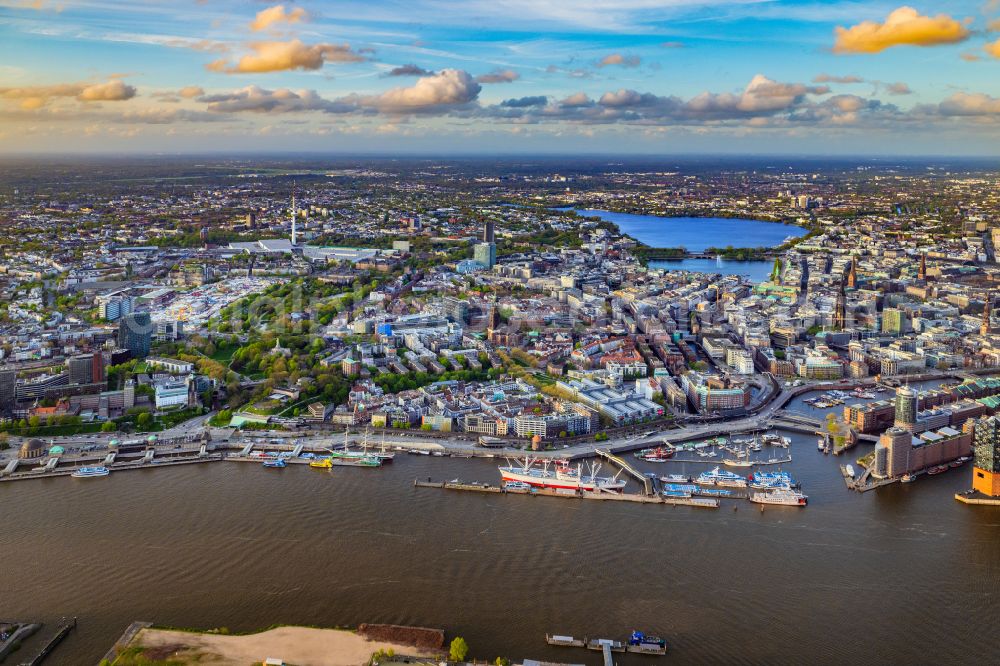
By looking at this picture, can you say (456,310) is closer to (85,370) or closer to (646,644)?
(85,370)

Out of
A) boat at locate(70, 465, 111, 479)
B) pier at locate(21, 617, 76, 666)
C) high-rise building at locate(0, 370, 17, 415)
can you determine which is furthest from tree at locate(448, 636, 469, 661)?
high-rise building at locate(0, 370, 17, 415)

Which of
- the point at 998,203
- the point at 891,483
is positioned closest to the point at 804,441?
the point at 891,483

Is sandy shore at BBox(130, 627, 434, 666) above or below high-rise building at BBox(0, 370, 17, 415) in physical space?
below

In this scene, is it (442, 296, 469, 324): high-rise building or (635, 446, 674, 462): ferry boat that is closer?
(635, 446, 674, 462): ferry boat

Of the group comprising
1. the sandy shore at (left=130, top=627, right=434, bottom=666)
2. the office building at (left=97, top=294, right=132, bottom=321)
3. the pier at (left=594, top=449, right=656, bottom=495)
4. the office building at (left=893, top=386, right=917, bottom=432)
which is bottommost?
the sandy shore at (left=130, top=627, right=434, bottom=666)

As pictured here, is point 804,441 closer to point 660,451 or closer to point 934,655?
point 660,451

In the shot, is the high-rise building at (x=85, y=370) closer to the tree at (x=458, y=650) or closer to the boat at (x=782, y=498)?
the tree at (x=458, y=650)

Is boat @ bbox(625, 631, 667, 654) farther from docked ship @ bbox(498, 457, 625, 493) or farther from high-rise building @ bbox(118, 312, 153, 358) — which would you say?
high-rise building @ bbox(118, 312, 153, 358)

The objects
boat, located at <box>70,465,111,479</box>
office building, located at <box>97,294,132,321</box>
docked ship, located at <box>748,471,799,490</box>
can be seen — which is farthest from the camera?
office building, located at <box>97,294,132,321</box>
